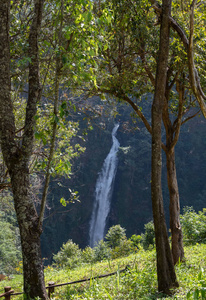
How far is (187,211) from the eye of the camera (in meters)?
10.1

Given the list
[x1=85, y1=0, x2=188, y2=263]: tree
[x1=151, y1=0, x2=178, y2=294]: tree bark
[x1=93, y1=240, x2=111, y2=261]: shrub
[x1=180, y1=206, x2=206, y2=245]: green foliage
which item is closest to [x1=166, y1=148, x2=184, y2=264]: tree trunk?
[x1=85, y1=0, x2=188, y2=263]: tree

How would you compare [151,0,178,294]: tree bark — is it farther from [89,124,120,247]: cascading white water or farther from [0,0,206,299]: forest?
[89,124,120,247]: cascading white water

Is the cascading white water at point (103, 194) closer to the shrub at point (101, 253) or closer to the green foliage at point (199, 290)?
the shrub at point (101, 253)

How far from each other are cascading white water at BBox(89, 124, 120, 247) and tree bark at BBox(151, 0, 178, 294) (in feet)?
103

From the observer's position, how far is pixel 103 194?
124 feet

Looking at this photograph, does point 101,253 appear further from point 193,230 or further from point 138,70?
point 138,70

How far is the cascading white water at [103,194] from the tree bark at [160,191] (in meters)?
31.5

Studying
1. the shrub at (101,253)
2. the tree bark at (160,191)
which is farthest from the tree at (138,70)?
the shrub at (101,253)

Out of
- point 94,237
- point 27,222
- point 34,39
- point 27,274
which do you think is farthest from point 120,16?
point 94,237

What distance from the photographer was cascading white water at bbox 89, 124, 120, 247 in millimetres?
35469

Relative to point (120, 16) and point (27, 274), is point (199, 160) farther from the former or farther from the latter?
point (27, 274)

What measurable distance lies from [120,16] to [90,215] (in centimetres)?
3340

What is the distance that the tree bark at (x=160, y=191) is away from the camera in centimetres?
380

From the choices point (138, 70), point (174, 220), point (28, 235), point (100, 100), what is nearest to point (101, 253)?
point (174, 220)
